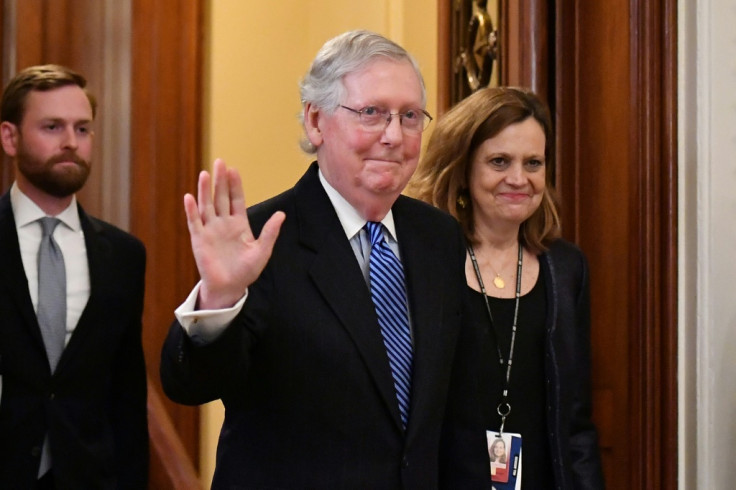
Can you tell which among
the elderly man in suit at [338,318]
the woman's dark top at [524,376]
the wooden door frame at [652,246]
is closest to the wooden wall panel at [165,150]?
the wooden door frame at [652,246]

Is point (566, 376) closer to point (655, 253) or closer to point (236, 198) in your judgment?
point (655, 253)

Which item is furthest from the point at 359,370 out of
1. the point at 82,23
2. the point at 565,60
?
the point at 82,23

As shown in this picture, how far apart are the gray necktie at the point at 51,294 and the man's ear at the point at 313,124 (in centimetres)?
122

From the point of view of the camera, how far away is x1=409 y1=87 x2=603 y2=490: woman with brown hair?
262cm

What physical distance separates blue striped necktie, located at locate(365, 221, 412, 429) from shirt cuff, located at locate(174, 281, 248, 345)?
1.25ft

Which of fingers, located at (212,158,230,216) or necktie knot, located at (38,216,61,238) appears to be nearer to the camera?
fingers, located at (212,158,230,216)

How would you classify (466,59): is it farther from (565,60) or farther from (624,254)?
(624,254)

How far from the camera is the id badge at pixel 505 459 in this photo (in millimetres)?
2510

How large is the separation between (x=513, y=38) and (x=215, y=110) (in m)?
1.92

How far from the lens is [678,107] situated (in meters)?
3.21

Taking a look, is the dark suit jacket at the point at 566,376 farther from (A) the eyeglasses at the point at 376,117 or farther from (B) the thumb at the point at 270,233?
(B) the thumb at the point at 270,233

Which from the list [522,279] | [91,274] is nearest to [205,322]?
[522,279]

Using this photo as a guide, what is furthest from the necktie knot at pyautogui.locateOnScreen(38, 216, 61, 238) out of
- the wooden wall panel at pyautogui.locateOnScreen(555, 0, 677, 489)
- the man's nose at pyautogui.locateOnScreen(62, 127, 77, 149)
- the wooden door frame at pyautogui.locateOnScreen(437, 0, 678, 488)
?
the wooden door frame at pyautogui.locateOnScreen(437, 0, 678, 488)

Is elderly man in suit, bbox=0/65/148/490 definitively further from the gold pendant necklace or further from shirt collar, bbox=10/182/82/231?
the gold pendant necklace
